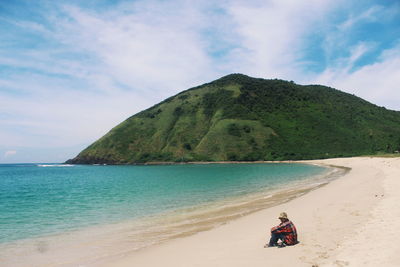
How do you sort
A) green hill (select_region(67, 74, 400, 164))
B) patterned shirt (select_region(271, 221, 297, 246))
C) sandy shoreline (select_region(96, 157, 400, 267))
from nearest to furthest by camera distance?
sandy shoreline (select_region(96, 157, 400, 267)) < patterned shirt (select_region(271, 221, 297, 246)) < green hill (select_region(67, 74, 400, 164))

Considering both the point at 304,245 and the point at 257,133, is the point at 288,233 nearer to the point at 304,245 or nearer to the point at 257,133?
the point at 304,245

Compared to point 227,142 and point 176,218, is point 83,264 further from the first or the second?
point 227,142

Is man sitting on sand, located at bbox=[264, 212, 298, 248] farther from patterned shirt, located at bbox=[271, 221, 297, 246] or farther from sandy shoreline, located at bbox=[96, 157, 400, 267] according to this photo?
sandy shoreline, located at bbox=[96, 157, 400, 267]

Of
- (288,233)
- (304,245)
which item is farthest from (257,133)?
(304,245)

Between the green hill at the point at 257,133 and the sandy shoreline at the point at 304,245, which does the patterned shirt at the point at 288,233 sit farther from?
the green hill at the point at 257,133

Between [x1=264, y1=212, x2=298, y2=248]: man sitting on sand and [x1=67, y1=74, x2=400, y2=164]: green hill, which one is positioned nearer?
[x1=264, y1=212, x2=298, y2=248]: man sitting on sand

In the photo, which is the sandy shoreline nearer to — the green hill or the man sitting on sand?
the man sitting on sand

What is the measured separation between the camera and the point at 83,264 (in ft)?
37.0

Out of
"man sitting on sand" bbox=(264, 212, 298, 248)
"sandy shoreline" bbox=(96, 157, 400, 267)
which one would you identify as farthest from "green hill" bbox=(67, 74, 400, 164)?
"man sitting on sand" bbox=(264, 212, 298, 248)

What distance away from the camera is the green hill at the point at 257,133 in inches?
5782

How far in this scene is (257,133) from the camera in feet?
525

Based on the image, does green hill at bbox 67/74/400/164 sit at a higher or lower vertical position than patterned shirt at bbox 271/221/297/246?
higher

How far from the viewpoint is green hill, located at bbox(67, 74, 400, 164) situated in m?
147

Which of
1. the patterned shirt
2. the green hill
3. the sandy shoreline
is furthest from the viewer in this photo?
the green hill
